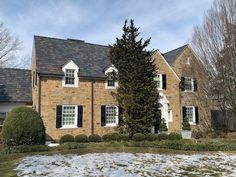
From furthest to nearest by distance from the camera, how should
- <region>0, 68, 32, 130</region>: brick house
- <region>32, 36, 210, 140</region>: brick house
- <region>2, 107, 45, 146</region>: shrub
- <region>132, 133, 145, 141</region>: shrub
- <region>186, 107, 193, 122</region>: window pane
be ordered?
<region>186, 107, 193, 122</region>: window pane, <region>0, 68, 32, 130</region>: brick house, <region>32, 36, 210, 140</region>: brick house, <region>132, 133, 145, 141</region>: shrub, <region>2, 107, 45, 146</region>: shrub

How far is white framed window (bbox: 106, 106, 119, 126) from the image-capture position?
23.3 metres

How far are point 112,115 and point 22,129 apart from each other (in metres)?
9.18

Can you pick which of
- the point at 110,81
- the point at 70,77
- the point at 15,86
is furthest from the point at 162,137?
the point at 15,86

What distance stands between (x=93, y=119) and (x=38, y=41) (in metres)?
8.52

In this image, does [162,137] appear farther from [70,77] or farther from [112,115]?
[70,77]

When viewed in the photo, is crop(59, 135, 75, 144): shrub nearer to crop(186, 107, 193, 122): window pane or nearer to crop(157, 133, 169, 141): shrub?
crop(157, 133, 169, 141): shrub

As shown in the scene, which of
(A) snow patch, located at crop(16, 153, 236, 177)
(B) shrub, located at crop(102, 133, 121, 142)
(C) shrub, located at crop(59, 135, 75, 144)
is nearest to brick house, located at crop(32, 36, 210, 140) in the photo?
(C) shrub, located at crop(59, 135, 75, 144)

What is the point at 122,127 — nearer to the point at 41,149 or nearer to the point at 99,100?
the point at 99,100

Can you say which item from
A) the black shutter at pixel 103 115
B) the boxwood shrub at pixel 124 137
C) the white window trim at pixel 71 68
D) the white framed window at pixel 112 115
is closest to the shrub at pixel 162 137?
the boxwood shrub at pixel 124 137

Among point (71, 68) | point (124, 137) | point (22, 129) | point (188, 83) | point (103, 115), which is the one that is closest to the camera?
point (22, 129)

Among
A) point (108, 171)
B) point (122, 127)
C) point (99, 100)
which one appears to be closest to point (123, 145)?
point (122, 127)

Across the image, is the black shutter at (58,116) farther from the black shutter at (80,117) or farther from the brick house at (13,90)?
the brick house at (13,90)

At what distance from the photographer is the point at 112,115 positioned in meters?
23.5

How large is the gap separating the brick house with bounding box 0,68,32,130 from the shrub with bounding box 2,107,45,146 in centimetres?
665
